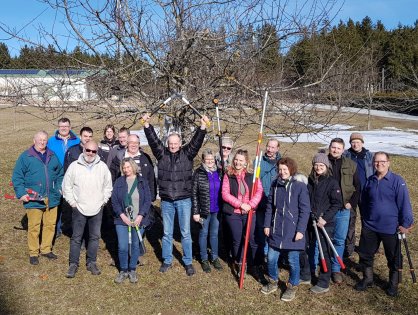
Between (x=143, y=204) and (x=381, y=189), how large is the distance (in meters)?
2.98

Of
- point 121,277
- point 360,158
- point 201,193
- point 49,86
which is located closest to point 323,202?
point 360,158

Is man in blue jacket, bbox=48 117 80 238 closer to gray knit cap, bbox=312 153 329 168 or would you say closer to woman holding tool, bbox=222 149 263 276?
woman holding tool, bbox=222 149 263 276

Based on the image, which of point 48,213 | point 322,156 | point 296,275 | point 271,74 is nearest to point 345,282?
point 296,275

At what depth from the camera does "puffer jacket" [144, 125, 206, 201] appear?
5.53 metres

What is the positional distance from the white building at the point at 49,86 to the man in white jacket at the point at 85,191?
1.08 m

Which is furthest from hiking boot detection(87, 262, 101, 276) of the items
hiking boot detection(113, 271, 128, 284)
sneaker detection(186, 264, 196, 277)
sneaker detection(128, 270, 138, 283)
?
sneaker detection(186, 264, 196, 277)

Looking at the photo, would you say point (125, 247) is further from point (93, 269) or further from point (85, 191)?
point (85, 191)

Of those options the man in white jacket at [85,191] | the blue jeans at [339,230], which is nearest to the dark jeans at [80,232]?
the man in white jacket at [85,191]

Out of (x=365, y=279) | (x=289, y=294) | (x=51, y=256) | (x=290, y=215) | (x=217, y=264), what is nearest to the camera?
(x=290, y=215)

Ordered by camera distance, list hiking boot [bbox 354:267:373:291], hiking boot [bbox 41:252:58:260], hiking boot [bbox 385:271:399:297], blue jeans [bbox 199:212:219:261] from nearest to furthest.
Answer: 1. hiking boot [bbox 385:271:399:297]
2. hiking boot [bbox 354:267:373:291]
3. blue jeans [bbox 199:212:219:261]
4. hiking boot [bbox 41:252:58:260]

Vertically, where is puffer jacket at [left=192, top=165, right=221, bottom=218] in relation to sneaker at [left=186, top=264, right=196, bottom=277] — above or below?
above

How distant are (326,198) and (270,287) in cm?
131

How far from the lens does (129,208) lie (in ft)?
17.8

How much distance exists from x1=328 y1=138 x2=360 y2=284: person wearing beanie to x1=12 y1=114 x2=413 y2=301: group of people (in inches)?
0.5
